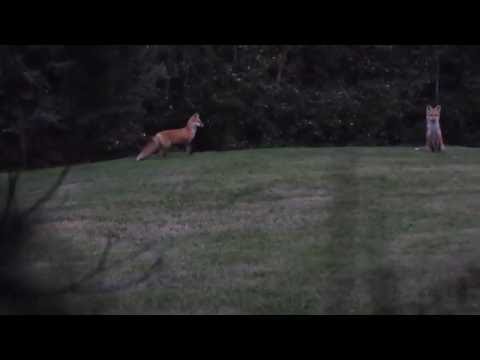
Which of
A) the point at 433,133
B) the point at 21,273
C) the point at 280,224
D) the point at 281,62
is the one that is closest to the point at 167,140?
the point at 433,133

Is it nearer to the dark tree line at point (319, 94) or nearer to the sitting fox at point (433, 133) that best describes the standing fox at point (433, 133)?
the sitting fox at point (433, 133)

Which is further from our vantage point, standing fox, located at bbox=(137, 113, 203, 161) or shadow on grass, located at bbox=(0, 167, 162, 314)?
standing fox, located at bbox=(137, 113, 203, 161)

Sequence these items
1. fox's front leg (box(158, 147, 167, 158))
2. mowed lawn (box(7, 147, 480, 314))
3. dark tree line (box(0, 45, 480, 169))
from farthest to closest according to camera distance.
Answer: dark tree line (box(0, 45, 480, 169)), fox's front leg (box(158, 147, 167, 158)), mowed lawn (box(7, 147, 480, 314))

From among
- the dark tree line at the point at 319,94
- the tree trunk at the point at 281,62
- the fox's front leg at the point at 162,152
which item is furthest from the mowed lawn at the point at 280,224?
the tree trunk at the point at 281,62

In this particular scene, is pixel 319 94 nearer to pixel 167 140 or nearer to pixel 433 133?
pixel 433 133

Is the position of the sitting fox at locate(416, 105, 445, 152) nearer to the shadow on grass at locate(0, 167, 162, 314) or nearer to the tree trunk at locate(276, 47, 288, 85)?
the tree trunk at locate(276, 47, 288, 85)

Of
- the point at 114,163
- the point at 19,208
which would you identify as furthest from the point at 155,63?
the point at 114,163

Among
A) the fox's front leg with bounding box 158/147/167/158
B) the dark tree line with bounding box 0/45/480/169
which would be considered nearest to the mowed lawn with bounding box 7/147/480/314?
the fox's front leg with bounding box 158/147/167/158

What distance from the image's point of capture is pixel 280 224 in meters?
9.25

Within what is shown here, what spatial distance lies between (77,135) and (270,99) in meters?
16.7

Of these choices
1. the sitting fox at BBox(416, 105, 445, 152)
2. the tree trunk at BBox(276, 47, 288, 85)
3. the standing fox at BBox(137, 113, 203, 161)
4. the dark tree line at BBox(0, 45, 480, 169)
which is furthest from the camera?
the tree trunk at BBox(276, 47, 288, 85)

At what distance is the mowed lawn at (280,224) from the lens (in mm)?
6566

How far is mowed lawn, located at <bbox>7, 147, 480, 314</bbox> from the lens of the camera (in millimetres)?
6566
